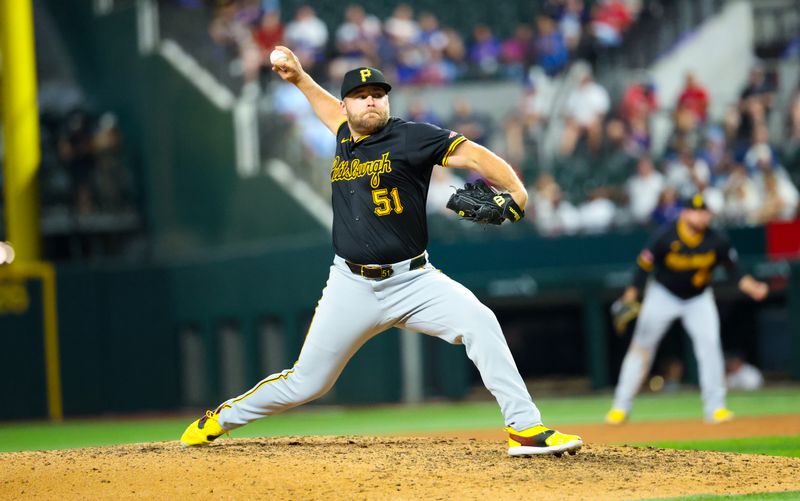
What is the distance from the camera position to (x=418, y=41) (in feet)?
60.6

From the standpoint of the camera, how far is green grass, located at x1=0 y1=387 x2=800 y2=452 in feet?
38.2

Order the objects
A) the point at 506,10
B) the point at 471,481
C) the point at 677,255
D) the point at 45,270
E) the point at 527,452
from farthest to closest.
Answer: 1. the point at 506,10
2. the point at 45,270
3. the point at 677,255
4. the point at 527,452
5. the point at 471,481

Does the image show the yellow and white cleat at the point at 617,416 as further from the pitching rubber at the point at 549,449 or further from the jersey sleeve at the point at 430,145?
the jersey sleeve at the point at 430,145

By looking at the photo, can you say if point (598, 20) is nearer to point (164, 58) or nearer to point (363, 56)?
point (363, 56)

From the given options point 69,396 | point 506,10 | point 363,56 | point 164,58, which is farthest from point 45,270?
point 506,10

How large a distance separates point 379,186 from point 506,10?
13840 mm

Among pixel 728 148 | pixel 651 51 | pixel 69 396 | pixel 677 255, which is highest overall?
pixel 651 51

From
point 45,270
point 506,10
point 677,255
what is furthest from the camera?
point 506,10

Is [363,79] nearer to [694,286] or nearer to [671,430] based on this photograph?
[671,430]

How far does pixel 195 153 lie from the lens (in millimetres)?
18500

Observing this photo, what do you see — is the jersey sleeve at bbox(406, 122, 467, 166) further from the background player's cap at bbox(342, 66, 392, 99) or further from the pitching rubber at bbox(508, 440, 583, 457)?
the pitching rubber at bbox(508, 440, 583, 457)

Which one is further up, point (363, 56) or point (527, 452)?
point (363, 56)

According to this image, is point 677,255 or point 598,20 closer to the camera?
point 677,255

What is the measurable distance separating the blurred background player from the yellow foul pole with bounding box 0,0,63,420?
886 centimetres
